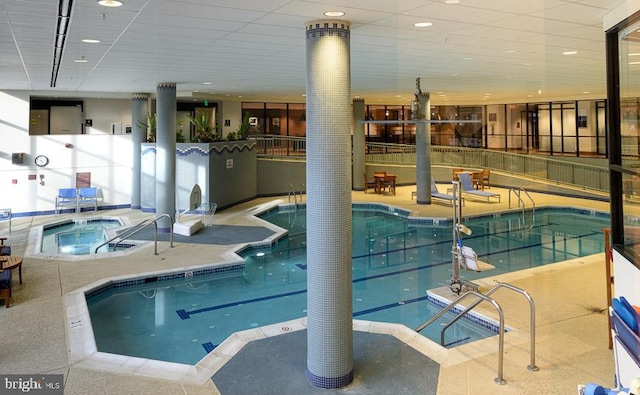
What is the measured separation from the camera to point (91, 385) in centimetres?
393

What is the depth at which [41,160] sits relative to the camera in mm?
13617

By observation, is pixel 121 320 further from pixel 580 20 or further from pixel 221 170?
pixel 221 170

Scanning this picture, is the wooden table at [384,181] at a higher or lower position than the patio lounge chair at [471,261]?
higher

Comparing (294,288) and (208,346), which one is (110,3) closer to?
(208,346)

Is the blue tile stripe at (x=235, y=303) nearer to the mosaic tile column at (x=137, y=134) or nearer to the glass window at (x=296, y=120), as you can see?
the mosaic tile column at (x=137, y=134)

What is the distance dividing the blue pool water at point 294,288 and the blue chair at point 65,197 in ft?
23.0

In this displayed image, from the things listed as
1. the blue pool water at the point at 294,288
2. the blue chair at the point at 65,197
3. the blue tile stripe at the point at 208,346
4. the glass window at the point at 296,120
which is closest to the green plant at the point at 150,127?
the blue chair at the point at 65,197

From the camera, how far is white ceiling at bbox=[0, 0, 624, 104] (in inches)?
164

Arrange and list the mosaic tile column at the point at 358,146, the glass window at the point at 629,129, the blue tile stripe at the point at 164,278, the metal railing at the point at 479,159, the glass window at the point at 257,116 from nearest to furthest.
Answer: the glass window at the point at 629,129 → the blue tile stripe at the point at 164,278 → the metal railing at the point at 479,159 → the mosaic tile column at the point at 358,146 → the glass window at the point at 257,116

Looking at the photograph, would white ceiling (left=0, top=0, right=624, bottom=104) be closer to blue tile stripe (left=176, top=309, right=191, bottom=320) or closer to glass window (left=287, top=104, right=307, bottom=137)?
blue tile stripe (left=176, top=309, right=191, bottom=320)

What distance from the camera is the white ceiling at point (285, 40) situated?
4.17 m

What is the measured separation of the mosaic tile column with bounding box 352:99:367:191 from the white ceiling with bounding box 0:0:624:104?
6332 millimetres

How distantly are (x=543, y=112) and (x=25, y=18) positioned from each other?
1999cm

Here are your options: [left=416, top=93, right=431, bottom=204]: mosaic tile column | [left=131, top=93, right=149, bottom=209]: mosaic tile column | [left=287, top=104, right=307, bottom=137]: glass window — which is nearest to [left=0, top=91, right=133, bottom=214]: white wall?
[left=131, top=93, right=149, bottom=209]: mosaic tile column
